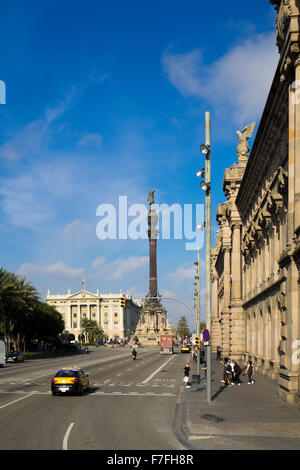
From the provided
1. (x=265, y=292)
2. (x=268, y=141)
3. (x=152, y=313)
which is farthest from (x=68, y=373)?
(x=152, y=313)

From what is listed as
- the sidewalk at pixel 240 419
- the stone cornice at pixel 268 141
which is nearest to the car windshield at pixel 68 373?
the sidewalk at pixel 240 419

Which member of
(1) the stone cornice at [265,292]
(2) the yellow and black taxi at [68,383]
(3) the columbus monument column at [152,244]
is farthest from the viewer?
(3) the columbus monument column at [152,244]

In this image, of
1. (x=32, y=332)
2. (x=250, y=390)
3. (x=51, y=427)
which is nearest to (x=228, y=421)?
(x=51, y=427)

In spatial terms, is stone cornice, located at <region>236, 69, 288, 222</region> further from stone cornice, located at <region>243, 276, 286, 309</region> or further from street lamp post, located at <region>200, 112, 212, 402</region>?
stone cornice, located at <region>243, 276, 286, 309</region>

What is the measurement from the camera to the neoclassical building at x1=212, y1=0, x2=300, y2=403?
2159 centimetres

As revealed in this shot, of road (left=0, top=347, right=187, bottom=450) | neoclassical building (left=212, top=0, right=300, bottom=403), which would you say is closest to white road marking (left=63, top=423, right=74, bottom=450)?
road (left=0, top=347, right=187, bottom=450)

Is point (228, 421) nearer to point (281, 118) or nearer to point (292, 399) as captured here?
point (292, 399)

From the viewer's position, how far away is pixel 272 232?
3338 cm

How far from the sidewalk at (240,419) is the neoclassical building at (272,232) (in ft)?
5.56

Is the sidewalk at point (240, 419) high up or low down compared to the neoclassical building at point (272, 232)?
down

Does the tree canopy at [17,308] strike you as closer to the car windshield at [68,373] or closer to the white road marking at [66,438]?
the car windshield at [68,373]

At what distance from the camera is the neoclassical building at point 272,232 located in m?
21.6

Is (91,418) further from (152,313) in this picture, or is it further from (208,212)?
(152,313)

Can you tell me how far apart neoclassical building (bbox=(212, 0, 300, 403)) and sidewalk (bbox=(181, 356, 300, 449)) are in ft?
5.56
